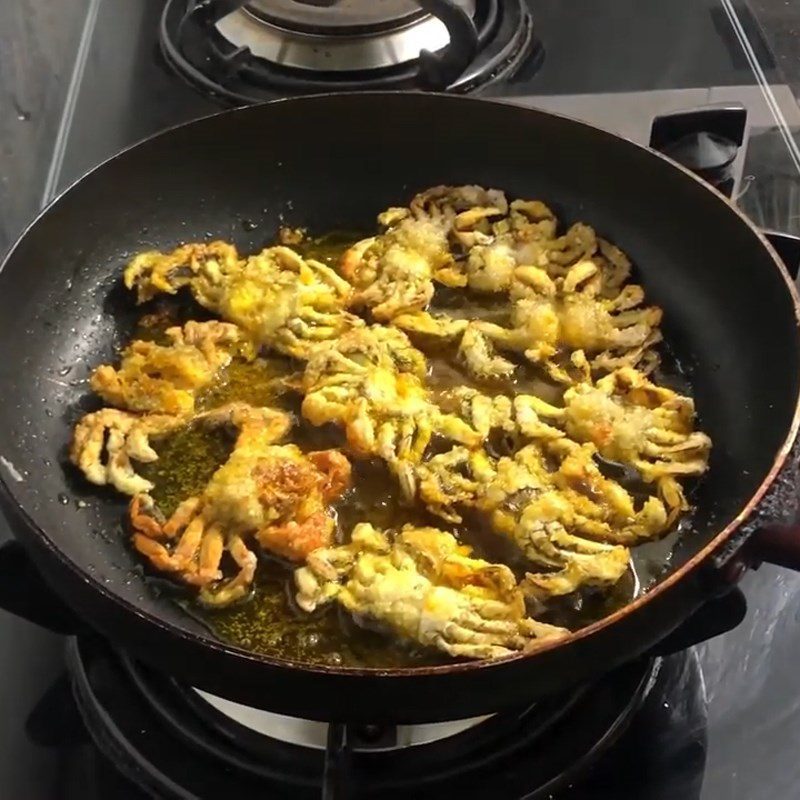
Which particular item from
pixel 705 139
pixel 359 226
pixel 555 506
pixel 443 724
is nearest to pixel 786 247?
Result: pixel 705 139

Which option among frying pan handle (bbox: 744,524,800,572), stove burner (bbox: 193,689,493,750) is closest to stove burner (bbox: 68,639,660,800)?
stove burner (bbox: 193,689,493,750)

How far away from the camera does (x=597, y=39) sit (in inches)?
69.7

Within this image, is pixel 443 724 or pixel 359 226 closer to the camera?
pixel 443 724

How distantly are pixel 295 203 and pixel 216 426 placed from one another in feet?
1.37

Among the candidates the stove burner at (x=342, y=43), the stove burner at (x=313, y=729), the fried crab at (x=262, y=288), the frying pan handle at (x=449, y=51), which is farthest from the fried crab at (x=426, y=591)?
the stove burner at (x=342, y=43)

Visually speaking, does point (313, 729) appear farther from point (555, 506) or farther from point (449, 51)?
point (449, 51)

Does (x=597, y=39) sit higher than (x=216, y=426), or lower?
higher

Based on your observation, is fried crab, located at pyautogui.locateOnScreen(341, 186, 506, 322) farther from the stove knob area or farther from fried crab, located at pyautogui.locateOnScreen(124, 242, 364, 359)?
the stove knob area

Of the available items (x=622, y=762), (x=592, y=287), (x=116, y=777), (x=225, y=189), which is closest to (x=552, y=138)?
(x=592, y=287)

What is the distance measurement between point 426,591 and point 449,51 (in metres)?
0.89

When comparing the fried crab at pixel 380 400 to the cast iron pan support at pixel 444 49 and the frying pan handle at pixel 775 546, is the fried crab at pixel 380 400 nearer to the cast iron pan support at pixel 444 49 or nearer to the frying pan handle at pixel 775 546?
the frying pan handle at pixel 775 546

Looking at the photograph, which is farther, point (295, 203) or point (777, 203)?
point (777, 203)

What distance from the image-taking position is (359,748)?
3.15 ft

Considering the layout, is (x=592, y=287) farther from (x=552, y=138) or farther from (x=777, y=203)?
(x=777, y=203)
